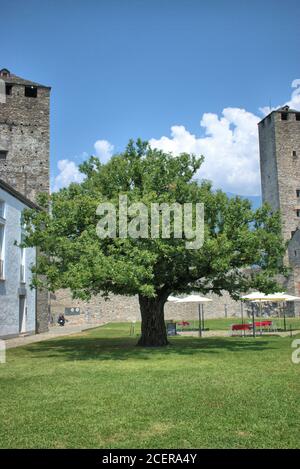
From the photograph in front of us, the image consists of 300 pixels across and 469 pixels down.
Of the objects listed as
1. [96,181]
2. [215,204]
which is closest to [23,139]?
[96,181]

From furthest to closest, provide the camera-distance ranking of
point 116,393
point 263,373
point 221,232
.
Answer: point 221,232 < point 263,373 < point 116,393

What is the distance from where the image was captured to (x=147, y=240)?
55.1ft

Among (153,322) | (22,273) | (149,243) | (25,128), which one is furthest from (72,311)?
(149,243)

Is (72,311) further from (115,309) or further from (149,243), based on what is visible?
(149,243)

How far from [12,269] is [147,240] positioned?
13.2 m

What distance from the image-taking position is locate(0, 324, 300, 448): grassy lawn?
6.50 meters

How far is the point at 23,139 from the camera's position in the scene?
43312 mm

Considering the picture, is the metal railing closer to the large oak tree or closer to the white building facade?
the white building facade

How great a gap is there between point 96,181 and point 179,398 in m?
12.2

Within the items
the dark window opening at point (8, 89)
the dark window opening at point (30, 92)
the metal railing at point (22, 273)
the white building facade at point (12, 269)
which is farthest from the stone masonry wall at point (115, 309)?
the dark window opening at point (8, 89)

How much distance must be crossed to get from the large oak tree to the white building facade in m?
7.07

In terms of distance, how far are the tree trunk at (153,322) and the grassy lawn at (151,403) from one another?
457cm
